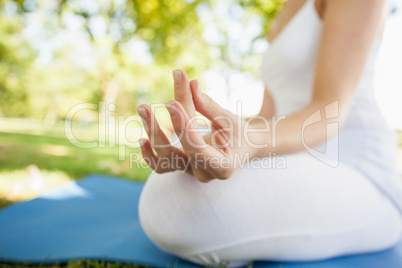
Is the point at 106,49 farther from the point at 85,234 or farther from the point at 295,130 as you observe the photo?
the point at 295,130

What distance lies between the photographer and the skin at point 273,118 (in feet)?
2.00

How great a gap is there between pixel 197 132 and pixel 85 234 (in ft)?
3.52

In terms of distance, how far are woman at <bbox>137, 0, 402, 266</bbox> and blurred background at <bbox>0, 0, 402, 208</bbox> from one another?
35 centimetres

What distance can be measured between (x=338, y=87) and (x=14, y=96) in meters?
22.3

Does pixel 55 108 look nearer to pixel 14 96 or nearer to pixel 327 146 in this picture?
pixel 14 96

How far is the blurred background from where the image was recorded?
3.43 metres

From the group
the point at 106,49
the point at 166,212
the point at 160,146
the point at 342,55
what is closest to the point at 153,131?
the point at 160,146

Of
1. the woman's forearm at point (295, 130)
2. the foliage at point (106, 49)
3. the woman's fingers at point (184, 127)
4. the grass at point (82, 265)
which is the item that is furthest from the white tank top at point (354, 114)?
the foliage at point (106, 49)

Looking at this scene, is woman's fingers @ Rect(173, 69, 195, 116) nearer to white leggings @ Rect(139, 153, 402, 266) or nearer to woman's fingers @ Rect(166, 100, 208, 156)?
woman's fingers @ Rect(166, 100, 208, 156)

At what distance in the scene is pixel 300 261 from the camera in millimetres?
1022

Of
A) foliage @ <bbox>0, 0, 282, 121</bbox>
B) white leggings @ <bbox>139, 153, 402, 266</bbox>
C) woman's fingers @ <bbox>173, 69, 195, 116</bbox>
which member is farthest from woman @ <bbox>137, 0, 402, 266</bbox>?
foliage @ <bbox>0, 0, 282, 121</bbox>

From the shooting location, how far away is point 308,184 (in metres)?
0.93

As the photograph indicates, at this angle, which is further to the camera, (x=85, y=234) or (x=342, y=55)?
(x=85, y=234)

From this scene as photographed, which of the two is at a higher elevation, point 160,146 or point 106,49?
point 106,49
